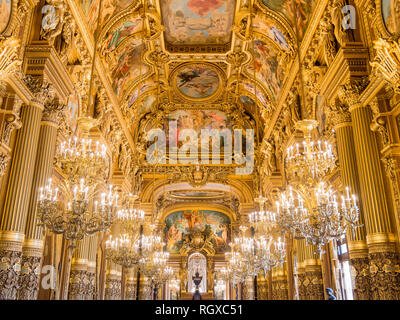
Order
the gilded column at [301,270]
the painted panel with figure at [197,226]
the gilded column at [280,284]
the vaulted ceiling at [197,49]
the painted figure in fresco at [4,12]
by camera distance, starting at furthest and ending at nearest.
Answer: the painted panel with figure at [197,226], the gilded column at [280,284], the vaulted ceiling at [197,49], the gilded column at [301,270], the painted figure in fresco at [4,12]

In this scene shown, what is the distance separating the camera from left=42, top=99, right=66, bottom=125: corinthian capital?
27.9 feet

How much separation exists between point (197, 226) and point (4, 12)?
27.4 metres

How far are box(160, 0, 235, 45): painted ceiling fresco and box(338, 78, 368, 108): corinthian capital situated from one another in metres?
7.04

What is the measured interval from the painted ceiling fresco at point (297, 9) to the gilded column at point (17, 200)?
786 centimetres

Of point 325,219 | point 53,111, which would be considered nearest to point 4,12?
point 53,111

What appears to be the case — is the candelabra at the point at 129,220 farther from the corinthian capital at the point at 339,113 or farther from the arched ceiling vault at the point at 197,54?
the corinthian capital at the point at 339,113

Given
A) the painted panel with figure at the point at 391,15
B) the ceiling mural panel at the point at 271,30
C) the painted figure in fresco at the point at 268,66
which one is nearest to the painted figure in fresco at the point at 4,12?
the painted panel with figure at the point at 391,15

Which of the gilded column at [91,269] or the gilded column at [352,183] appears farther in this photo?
the gilded column at [91,269]

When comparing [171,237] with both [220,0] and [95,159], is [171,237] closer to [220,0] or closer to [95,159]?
[220,0]

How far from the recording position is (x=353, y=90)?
26.3ft

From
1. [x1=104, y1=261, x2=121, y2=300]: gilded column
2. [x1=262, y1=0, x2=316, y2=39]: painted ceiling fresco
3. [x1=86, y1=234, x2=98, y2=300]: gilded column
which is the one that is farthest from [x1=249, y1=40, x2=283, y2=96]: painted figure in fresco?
[x1=104, y1=261, x2=121, y2=300]: gilded column

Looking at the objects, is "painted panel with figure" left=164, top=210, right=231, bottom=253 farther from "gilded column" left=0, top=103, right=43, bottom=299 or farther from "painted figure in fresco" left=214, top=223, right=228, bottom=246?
"gilded column" left=0, top=103, right=43, bottom=299

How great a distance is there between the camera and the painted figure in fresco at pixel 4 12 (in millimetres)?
6910
